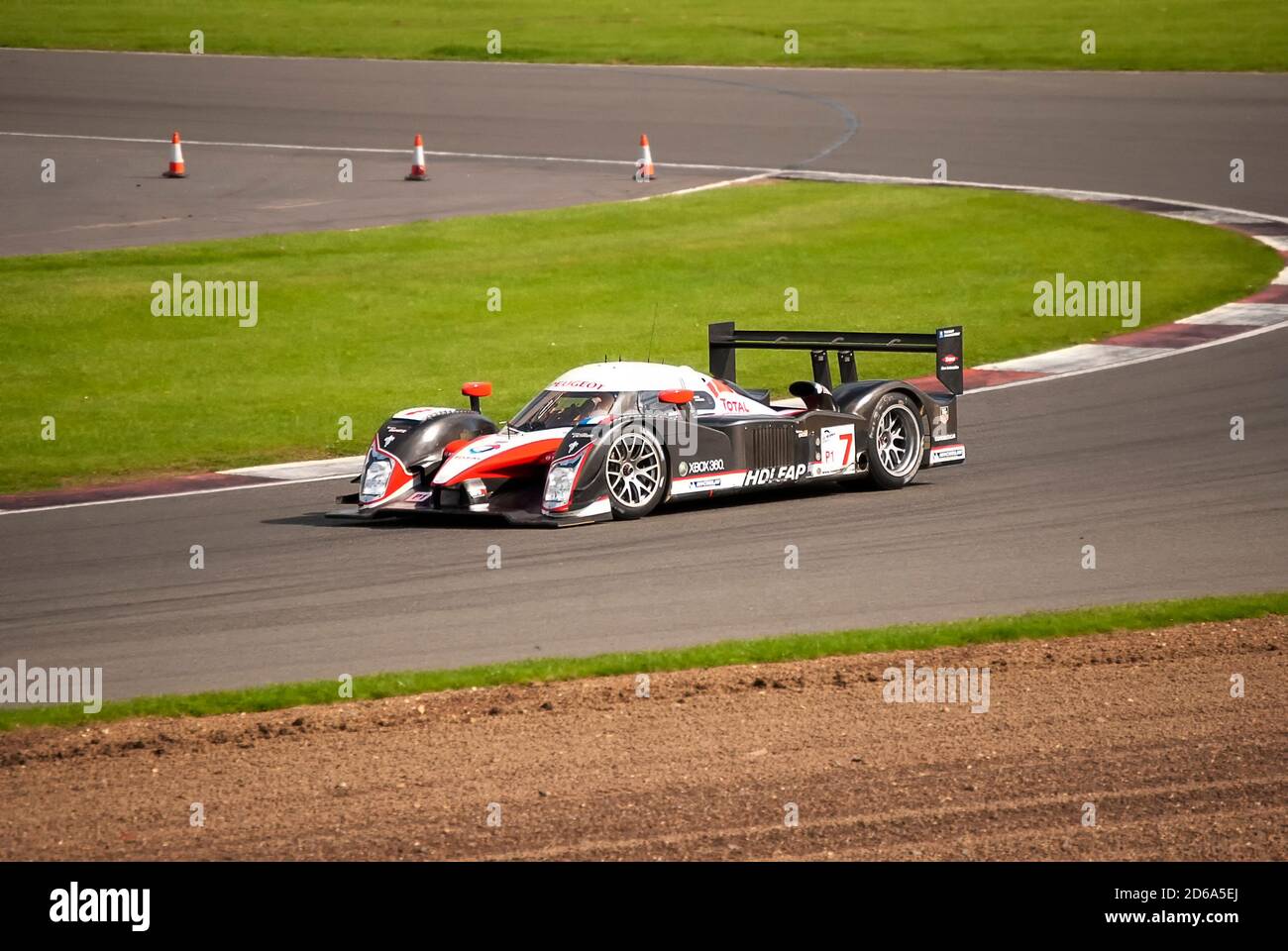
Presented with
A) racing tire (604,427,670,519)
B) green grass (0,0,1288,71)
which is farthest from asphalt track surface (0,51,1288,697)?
green grass (0,0,1288,71)

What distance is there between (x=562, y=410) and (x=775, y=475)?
6.08 ft

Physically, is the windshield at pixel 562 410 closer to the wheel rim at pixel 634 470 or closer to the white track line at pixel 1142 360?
the wheel rim at pixel 634 470

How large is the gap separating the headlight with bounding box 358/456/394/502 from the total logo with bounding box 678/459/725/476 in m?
2.34

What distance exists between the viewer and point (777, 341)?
16531 mm

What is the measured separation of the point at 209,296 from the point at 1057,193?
15.2 meters

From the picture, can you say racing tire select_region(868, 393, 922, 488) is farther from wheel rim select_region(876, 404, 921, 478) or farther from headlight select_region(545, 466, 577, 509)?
headlight select_region(545, 466, 577, 509)

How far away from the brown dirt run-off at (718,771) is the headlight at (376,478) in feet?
15.4

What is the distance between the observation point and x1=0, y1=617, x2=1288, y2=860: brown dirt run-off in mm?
8320

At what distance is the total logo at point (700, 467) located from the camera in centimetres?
1505

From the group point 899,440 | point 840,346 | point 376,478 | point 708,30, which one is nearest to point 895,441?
point 899,440

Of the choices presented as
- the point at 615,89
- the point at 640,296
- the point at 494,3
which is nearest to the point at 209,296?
the point at 640,296

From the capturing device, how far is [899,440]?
16469 millimetres

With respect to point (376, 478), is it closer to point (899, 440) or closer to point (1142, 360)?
point (899, 440)
